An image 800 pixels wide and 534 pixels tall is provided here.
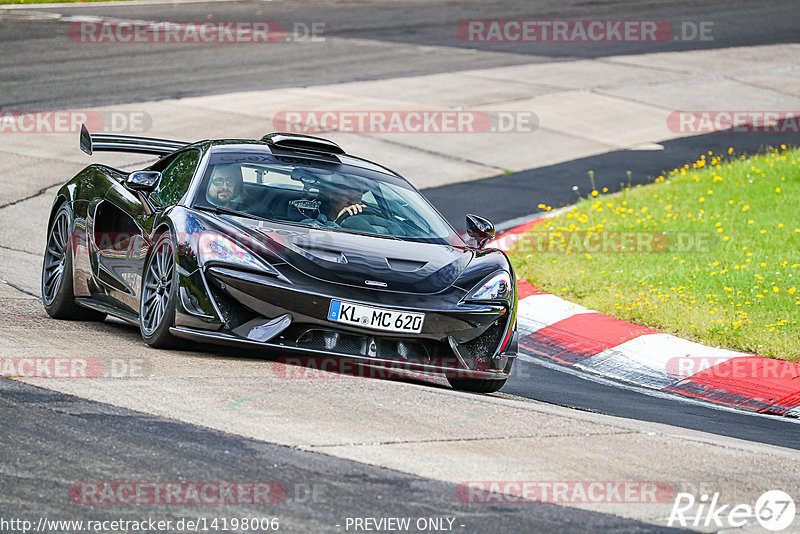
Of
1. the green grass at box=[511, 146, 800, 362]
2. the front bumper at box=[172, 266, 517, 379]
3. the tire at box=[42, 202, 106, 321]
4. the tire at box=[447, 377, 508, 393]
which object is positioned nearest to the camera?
the front bumper at box=[172, 266, 517, 379]

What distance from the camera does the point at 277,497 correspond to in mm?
4691

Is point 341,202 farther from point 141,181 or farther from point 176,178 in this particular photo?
point 141,181

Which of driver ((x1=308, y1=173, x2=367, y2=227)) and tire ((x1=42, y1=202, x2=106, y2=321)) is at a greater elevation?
driver ((x1=308, y1=173, x2=367, y2=227))

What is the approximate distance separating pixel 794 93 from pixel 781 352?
582 inches

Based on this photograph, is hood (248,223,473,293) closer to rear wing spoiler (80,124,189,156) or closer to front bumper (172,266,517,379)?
front bumper (172,266,517,379)

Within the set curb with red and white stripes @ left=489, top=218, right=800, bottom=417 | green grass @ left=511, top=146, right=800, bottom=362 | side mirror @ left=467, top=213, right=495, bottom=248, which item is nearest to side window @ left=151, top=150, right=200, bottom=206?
side mirror @ left=467, top=213, right=495, bottom=248

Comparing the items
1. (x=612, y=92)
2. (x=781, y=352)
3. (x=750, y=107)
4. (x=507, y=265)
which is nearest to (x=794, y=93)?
(x=750, y=107)

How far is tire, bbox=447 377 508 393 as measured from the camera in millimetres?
7430

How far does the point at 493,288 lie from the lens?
7305 millimetres

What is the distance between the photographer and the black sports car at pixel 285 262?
675cm

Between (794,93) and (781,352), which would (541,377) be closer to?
(781,352)

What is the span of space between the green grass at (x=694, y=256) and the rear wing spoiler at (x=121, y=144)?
3.71 meters

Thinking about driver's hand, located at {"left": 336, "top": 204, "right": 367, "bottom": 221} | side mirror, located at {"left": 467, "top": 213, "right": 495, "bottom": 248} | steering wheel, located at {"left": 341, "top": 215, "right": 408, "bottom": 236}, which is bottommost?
side mirror, located at {"left": 467, "top": 213, "right": 495, "bottom": 248}

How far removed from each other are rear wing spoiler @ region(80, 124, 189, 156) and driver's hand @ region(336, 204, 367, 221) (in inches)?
67.0
